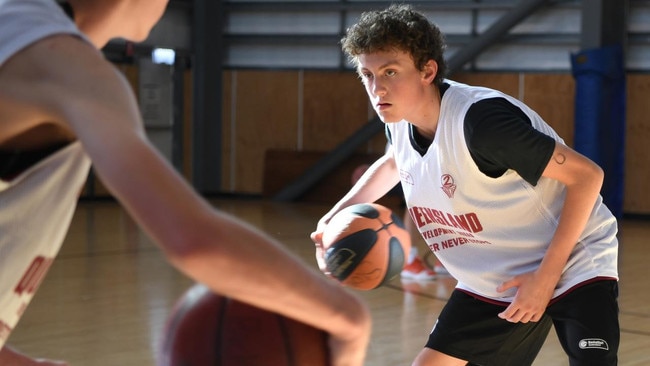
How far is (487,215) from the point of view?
298cm

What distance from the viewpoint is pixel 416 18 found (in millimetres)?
3176

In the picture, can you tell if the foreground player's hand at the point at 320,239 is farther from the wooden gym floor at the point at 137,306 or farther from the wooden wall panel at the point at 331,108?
the wooden wall panel at the point at 331,108

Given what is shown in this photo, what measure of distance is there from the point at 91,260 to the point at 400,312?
9.72 ft

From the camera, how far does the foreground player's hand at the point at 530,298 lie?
9.13 feet

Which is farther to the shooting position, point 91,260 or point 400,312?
point 91,260

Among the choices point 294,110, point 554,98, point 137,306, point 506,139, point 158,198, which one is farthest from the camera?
point 294,110

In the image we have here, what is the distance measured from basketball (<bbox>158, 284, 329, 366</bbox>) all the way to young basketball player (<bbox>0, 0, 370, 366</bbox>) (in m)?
0.11

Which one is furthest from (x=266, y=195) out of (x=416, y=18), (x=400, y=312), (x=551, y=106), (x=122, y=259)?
(x=416, y=18)

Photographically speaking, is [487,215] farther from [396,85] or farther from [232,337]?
[232,337]

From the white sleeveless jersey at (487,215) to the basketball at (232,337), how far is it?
1.60m

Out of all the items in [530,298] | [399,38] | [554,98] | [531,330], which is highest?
[399,38]

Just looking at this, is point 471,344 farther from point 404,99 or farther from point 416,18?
point 416,18

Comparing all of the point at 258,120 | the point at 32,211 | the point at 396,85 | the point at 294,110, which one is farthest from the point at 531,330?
the point at 258,120

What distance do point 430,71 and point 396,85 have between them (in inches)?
6.9
